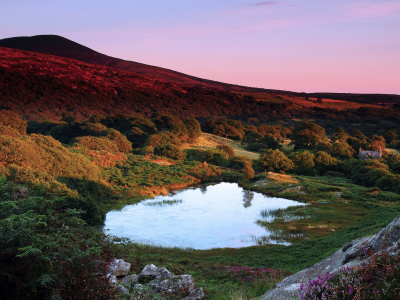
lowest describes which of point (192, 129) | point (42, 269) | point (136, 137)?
point (136, 137)

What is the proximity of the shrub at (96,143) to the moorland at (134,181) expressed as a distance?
0.30m

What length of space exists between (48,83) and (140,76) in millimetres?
51703

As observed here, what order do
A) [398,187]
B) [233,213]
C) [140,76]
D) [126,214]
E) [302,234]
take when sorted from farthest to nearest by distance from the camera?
1. [140,76]
2. [398,187]
3. [233,213]
4. [126,214]
5. [302,234]

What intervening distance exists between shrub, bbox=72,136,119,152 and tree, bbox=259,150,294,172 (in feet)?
111

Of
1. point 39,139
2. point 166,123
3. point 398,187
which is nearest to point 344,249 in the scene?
point 39,139

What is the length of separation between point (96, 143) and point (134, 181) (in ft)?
82.3

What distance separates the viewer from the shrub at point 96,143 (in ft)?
232

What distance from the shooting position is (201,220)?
121ft

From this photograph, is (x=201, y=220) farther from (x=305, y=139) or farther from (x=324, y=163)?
(x=305, y=139)

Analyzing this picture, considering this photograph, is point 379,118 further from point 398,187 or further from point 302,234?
point 302,234

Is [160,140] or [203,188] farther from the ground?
[160,140]

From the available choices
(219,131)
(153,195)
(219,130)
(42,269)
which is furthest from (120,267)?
(219,130)

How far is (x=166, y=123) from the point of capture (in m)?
117

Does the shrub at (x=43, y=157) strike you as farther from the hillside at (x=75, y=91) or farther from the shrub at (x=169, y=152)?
the hillside at (x=75, y=91)
